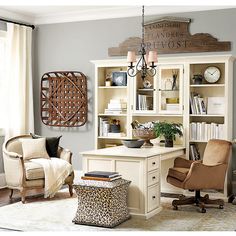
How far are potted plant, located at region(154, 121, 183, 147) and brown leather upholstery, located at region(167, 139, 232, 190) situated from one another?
0.54 m

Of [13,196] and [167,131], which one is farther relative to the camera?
[13,196]

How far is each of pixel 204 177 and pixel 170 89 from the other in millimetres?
1532

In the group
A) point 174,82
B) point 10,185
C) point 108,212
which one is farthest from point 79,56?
point 108,212

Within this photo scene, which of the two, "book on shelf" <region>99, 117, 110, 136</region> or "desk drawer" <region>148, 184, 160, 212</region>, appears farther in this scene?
"book on shelf" <region>99, 117, 110, 136</region>

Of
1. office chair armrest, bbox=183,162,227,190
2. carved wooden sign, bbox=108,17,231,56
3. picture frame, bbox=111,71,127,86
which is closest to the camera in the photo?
office chair armrest, bbox=183,162,227,190

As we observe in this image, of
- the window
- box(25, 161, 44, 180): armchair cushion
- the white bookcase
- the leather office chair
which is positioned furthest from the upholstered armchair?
the leather office chair

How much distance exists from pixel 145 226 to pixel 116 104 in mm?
2532

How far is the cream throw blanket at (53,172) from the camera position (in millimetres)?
5930

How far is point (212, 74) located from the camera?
623 centimetres

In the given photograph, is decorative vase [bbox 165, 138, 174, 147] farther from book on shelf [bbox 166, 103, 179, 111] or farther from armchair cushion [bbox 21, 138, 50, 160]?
armchair cushion [bbox 21, 138, 50, 160]

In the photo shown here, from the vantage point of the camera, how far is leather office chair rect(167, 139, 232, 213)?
5.36 m

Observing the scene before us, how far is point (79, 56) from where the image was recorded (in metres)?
7.33

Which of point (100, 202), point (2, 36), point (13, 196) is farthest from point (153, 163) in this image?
point (2, 36)

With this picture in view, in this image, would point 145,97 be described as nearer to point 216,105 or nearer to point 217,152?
point 216,105
